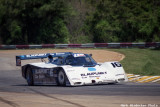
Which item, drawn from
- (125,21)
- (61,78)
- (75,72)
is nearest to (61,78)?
(61,78)

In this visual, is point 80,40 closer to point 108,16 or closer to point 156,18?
point 108,16

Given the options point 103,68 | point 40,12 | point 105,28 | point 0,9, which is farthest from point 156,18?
point 103,68

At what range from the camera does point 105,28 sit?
4756 centimetres

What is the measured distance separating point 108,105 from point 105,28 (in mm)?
39845

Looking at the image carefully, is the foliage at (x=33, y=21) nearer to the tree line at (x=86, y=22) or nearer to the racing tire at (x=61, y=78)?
the tree line at (x=86, y=22)

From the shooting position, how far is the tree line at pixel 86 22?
47.6 metres

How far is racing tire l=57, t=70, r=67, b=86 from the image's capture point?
44.0 ft

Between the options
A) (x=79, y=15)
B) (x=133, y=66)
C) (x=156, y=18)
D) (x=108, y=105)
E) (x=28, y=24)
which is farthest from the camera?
(x=79, y=15)

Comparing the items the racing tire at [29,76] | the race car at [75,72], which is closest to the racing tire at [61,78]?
the race car at [75,72]

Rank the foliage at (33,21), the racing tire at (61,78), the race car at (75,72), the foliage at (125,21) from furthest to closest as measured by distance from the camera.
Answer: the foliage at (33,21), the foliage at (125,21), the racing tire at (61,78), the race car at (75,72)

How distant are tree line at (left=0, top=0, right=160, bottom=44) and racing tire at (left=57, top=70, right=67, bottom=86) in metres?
34.0

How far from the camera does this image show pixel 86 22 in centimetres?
5084

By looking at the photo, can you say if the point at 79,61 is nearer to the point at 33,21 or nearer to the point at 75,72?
the point at 75,72

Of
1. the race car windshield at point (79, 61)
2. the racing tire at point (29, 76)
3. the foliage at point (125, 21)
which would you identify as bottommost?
the racing tire at point (29, 76)
